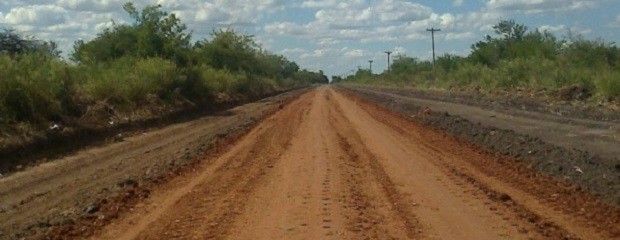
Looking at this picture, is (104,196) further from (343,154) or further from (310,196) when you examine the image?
(343,154)

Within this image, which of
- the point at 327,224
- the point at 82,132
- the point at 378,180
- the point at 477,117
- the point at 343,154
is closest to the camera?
the point at 327,224

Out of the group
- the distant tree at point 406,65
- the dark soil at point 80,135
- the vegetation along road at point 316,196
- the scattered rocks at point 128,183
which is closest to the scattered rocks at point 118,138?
the dark soil at point 80,135

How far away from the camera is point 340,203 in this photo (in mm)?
10125

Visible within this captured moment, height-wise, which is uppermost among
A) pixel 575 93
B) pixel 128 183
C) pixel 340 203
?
pixel 128 183

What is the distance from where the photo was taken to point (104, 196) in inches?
451

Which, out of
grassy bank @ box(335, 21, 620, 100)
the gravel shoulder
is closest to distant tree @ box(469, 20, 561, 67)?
grassy bank @ box(335, 21, 620, 100)

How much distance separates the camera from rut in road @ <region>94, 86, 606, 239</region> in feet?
27.5

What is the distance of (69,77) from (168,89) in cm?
1259

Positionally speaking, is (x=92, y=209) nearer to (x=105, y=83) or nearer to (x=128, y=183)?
(x=128, y=183)

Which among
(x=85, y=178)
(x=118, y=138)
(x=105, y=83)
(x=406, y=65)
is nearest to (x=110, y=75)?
(x=105, y=83)

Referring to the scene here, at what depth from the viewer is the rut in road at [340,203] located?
27.5 feet

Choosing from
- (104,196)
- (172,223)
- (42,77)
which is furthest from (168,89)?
(172,223)

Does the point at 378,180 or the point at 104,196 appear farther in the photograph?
the point at 378,180

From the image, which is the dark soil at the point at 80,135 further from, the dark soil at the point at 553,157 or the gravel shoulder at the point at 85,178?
the dark soil at the point at 553,157
